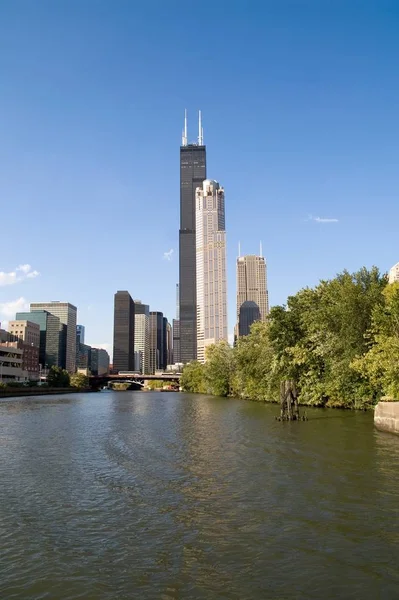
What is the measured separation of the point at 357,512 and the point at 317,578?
20.0 feet

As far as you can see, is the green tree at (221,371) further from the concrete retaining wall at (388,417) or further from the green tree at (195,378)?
the concrete retaining wall at (388,417)

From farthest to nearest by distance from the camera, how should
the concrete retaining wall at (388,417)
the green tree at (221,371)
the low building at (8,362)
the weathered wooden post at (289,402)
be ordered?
1. the low building at (8,362)
2. the green tree at (221,371)
3. the weathered wooden post at (289,402)
4. the concrete retaining wall at (388,417)

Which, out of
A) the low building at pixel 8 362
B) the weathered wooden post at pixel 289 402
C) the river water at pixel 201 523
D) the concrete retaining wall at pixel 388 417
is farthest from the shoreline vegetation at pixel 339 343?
the low building at pixel 8 362

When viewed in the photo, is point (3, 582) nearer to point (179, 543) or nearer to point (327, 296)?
point (179, 543)

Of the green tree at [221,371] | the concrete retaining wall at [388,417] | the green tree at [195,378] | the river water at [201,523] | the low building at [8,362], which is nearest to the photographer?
the river water at [201,523]

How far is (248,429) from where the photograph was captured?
44.6 metres

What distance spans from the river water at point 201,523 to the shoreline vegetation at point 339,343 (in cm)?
1793

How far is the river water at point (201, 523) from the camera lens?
1158cm

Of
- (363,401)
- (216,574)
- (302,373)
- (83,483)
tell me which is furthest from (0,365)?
(216,574)

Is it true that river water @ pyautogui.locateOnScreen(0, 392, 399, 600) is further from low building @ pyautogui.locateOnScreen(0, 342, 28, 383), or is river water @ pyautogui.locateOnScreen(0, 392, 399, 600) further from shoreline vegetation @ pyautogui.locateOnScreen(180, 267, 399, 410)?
low building @ pyautogui.locateOnScreen(0, 342, 28, 383)

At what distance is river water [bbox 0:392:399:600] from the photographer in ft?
38.0

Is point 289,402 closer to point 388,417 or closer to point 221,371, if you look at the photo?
point 388,417

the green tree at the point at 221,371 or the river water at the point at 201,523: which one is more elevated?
the green tree at the point at 221,371

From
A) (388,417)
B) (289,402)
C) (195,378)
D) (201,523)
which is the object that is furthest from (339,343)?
(195,378)
